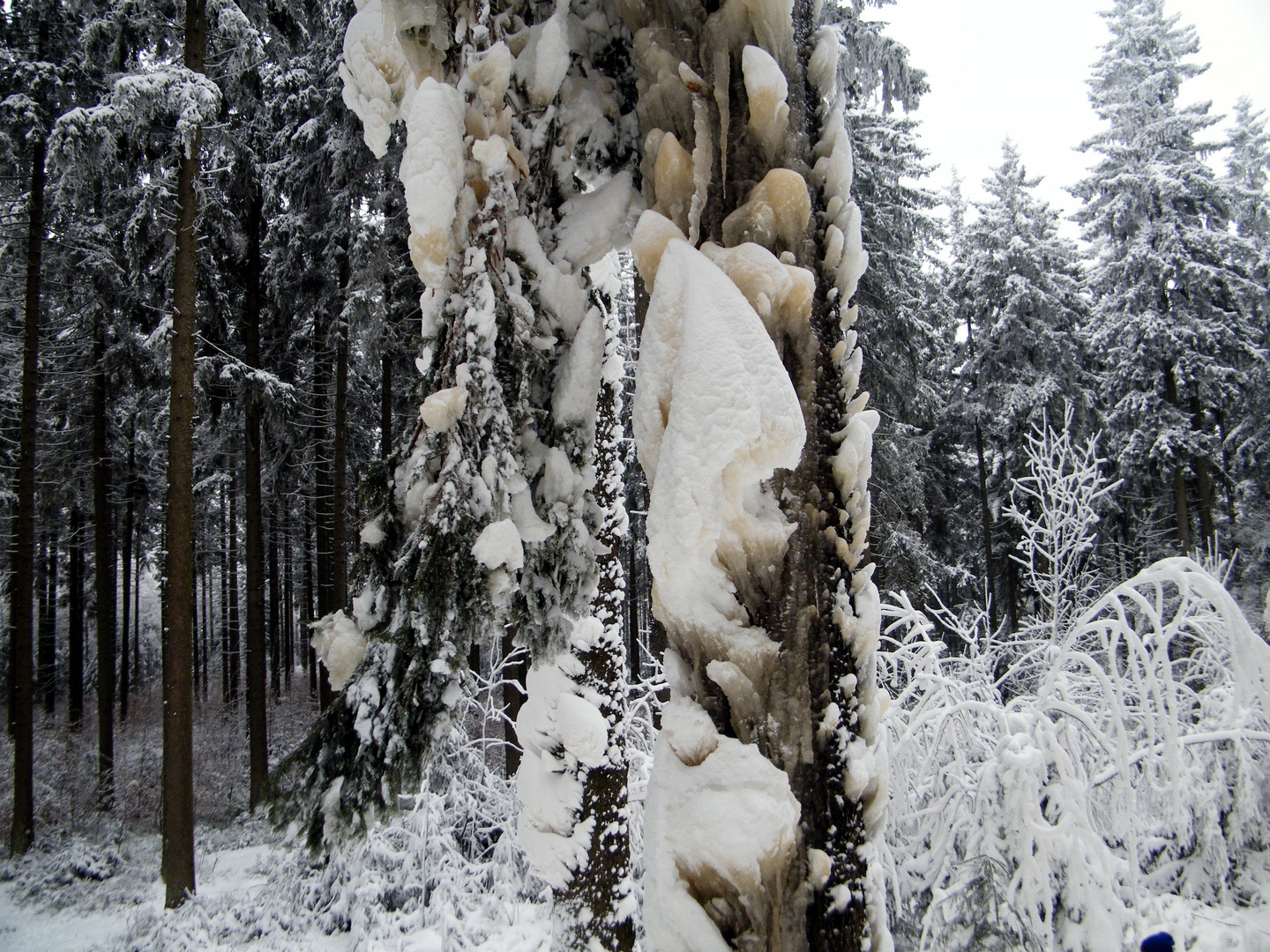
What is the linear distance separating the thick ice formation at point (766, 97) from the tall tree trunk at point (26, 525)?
1249cm

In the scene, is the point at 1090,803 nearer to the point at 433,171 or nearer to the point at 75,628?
the point at 433,171

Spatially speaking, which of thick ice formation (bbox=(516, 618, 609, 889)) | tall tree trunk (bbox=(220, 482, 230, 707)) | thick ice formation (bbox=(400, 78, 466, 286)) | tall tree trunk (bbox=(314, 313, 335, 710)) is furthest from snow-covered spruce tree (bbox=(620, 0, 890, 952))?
tall tree trunk (bbox=(220, 482, 230, 707))

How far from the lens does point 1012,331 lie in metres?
18.3

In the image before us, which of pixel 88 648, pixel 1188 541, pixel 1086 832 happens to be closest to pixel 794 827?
pixel 1086 832

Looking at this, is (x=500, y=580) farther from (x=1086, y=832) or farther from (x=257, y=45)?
(x=257, y=45)

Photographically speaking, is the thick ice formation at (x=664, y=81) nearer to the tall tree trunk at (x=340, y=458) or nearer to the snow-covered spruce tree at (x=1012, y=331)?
the tall tree trunk at (x=340, y=458)

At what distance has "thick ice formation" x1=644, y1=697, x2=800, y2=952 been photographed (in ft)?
2.88

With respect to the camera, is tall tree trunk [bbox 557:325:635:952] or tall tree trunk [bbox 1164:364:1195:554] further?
tall tree trunk [bbox 1164:364:1195:554]

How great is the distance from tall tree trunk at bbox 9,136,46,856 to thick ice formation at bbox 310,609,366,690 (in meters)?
11.9

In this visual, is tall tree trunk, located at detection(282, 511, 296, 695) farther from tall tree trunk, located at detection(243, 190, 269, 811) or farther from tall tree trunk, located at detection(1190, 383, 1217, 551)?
tall tree trunk, located at detection(1190, 383, 1217, 551)

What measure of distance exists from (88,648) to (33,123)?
89.8 ft

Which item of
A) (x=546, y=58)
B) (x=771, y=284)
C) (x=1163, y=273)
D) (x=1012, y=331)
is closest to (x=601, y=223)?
(x=546, y=58)

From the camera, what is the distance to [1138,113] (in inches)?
647

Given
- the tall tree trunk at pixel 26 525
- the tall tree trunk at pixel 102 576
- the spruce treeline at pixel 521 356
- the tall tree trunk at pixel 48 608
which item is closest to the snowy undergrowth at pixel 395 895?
the spruce treeline at pixel 521 356
